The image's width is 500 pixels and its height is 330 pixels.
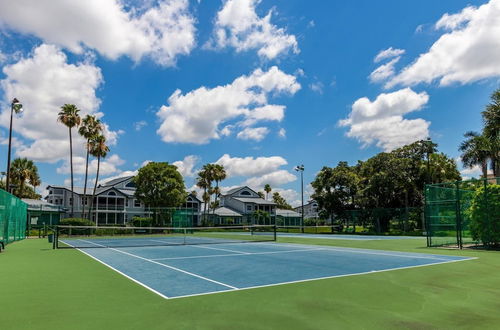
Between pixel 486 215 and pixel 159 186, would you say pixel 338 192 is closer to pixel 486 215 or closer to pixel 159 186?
pixel 159 186

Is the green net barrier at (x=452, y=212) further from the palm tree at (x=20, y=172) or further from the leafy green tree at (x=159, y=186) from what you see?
the palm tree at (x=20, y=172)

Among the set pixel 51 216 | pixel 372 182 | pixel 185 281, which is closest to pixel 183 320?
pixel 185 281

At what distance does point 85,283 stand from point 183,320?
13.8 feet

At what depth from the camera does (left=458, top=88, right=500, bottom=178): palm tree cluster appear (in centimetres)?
2608

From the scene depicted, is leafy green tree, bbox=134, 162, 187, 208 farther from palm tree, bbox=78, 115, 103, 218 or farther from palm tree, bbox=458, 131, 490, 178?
palm tree, bbox=458, 131, 490, 178

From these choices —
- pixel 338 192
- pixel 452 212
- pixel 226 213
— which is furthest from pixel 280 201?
pixel 452 212

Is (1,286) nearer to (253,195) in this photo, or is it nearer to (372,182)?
(372,182)

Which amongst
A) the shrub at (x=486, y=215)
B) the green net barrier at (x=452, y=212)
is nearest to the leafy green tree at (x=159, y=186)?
the green net barrier at (x=452, y=212)

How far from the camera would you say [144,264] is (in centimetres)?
1179

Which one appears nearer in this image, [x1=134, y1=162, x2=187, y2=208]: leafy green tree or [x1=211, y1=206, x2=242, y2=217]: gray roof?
[x1=134, y1=162, x2=187, y2=208]: leafy green tree

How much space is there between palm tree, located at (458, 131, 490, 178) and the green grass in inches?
1233

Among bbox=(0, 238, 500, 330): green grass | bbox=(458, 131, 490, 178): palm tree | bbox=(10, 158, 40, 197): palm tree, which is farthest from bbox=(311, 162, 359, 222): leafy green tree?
bbox=(10, 158, 40, 197): palm tree

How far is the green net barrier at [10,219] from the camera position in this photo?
17.9 metres

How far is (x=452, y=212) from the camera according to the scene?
60.0ft
